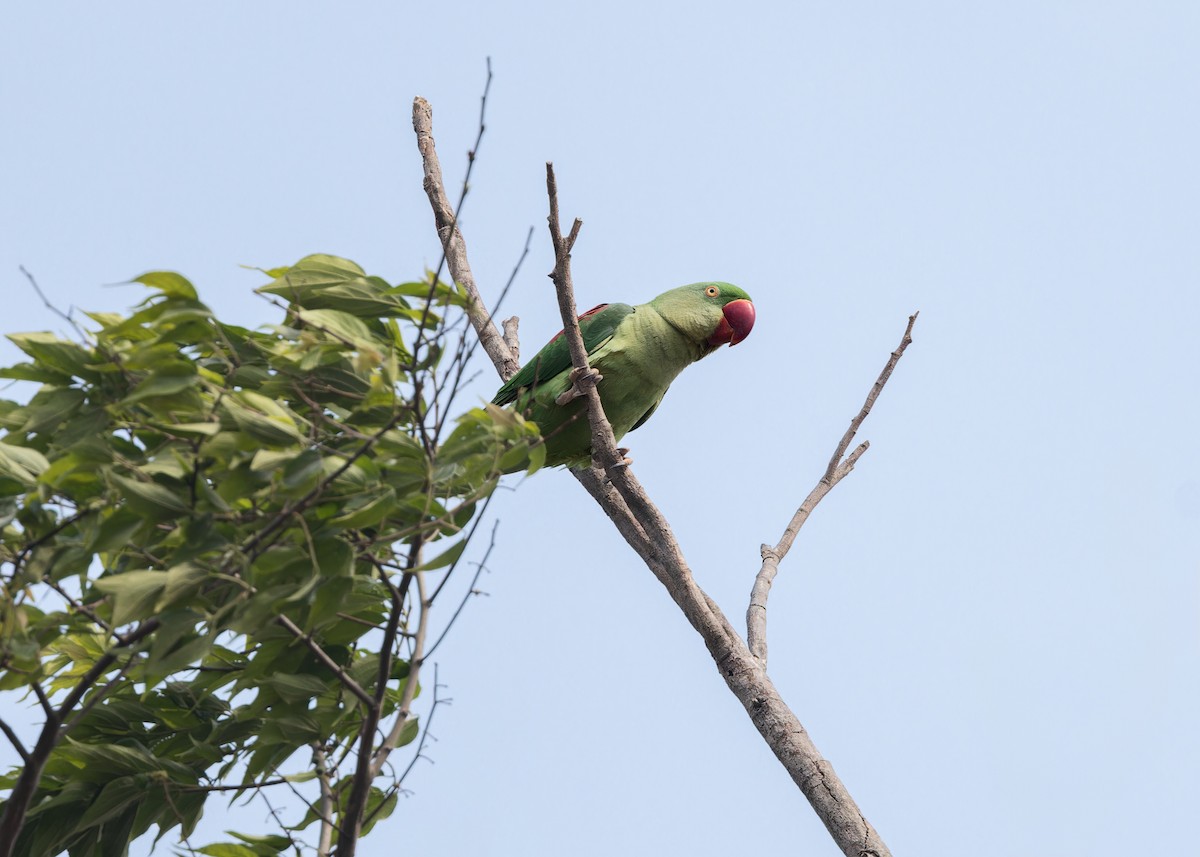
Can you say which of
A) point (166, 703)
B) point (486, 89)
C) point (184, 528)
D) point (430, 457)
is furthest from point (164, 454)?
point (486, 89)

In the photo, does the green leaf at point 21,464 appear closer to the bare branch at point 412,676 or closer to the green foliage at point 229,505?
the green foliage at point 229,505

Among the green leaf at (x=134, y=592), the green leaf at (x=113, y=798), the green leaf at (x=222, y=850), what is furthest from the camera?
the green leaf at (x=222, y=850)

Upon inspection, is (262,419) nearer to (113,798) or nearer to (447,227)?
(113,798)

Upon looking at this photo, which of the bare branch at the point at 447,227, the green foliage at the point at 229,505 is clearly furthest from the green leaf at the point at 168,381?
the bare branch at the point at 447,227

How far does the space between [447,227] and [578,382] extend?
1847 mm

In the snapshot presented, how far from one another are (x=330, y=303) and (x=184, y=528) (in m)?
0.77

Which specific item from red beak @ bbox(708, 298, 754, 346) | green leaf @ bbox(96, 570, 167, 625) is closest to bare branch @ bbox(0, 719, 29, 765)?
green leaf @ bbox(96, 570, 167, 625)

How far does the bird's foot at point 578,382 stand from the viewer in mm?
4480

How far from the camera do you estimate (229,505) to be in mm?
2559

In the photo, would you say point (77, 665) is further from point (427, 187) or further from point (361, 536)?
point (427, 187)

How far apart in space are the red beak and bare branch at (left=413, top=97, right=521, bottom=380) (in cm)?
110

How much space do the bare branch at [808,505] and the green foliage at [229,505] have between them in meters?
2.37

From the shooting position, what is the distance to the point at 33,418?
2.61 meters

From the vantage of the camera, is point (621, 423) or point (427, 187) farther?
point (427, 187)
